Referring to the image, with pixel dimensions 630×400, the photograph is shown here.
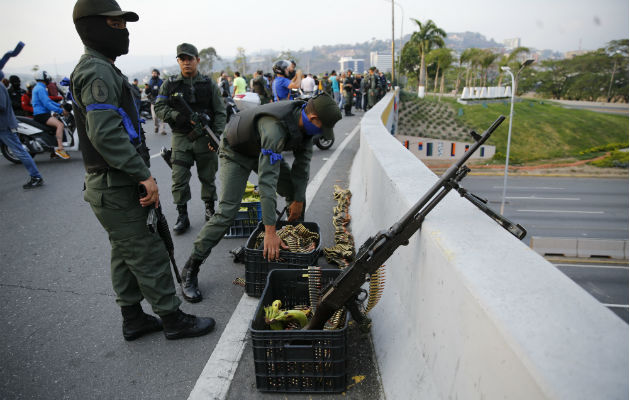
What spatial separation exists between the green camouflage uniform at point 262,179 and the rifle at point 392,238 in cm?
99

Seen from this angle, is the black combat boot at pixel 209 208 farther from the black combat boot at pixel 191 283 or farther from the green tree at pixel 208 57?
the green tree at pixel 208 57

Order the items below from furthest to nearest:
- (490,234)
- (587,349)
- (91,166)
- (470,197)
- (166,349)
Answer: (166,349) < (91,166) < (470,197) < (490,234) < (587,349)

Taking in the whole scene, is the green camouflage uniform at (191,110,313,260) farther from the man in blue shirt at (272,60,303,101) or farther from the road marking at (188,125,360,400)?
the man in blue shirt at (272,60,303,101)

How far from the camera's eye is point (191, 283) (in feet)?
11.9

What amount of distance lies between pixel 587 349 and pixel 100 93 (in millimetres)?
A: 2819

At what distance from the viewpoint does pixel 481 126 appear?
64625 mm

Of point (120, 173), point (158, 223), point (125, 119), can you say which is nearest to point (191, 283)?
point (158, 223)

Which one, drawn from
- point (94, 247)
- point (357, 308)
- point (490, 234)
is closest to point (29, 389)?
point (357, 308)

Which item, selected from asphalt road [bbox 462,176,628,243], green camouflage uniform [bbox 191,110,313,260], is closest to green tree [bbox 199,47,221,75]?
asphalt road [bbox 462,176,628,243]

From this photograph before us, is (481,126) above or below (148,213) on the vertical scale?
below

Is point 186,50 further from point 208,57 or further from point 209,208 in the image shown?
point 208,57

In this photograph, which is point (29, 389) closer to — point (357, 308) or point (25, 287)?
point (25, 287)

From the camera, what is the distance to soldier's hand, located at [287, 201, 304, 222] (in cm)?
416

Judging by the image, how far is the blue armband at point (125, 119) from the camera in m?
2.54
